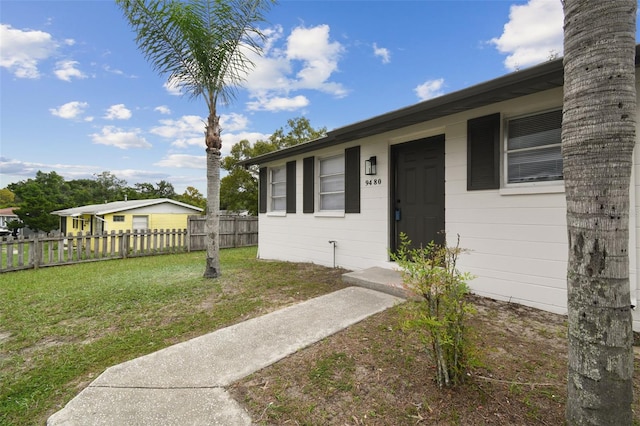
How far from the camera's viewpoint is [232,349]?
2.53 meters

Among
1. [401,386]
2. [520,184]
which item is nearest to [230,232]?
[520,184]

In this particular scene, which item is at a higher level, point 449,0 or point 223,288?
point 449,0

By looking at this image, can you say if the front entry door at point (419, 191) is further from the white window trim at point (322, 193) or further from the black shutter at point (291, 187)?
the black shutter at point (291, 187)

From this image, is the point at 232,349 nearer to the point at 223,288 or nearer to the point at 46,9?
the point at 223,288

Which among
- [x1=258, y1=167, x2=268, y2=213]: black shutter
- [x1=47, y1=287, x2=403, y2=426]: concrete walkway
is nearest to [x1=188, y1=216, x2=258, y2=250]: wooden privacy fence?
[x1=258, y1=167, x2=268, y2=213]: black shutter

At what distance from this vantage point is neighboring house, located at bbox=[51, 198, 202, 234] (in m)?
15.3

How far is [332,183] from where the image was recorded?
6.46m

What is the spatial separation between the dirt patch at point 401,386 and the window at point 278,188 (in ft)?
18.1

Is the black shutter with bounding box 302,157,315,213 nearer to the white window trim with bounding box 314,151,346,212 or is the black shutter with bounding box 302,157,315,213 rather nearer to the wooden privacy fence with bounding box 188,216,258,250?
the white window trim with bounding box 314,151,346,212

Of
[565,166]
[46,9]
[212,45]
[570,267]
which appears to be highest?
[46,9]

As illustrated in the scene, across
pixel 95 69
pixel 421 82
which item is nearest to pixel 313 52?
pixel 421 82

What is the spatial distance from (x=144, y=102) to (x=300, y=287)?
35.2 feet

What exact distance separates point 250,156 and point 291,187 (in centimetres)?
1363

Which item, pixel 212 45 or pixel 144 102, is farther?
pixel 144 102
